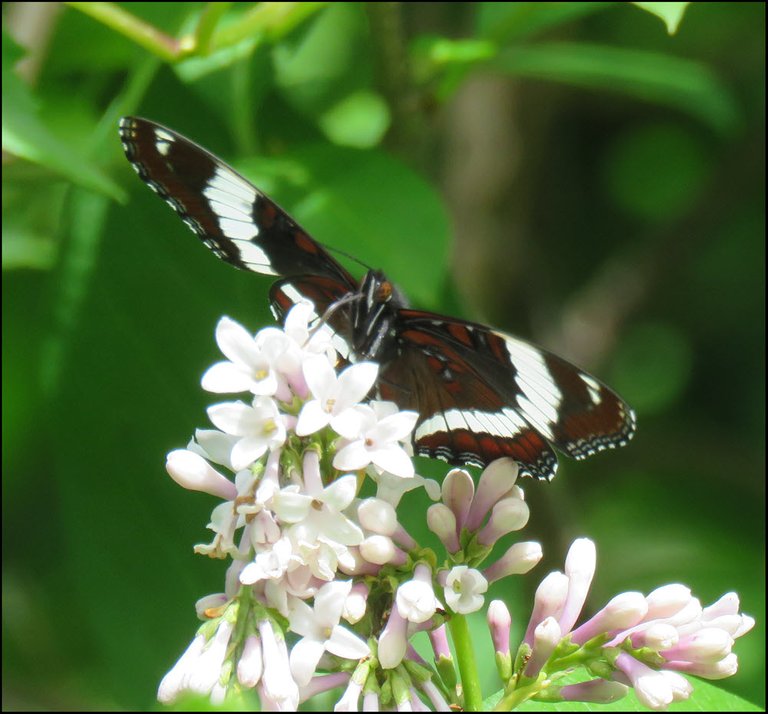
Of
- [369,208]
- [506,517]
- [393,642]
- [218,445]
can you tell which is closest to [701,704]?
[506,517]

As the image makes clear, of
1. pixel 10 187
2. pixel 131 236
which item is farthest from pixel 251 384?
pixel 10 187

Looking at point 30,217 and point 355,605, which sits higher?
point 30,217

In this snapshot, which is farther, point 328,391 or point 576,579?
point 576,579

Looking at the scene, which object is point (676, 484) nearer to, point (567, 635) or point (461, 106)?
point (461, 106)

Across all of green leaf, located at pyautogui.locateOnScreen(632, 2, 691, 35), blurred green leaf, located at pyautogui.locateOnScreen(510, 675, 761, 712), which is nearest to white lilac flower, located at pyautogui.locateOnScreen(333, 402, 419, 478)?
blurred green leaf, located at pyautogui.locateOnScreen(510, 675, 761, 712)

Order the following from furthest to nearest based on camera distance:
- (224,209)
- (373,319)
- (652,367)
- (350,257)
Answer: (652,367) < (350,257) < (224,209) < (373,319)

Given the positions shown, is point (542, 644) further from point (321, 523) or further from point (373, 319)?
point (373, 319)

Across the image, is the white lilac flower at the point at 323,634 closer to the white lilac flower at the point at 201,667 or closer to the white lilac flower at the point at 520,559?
the white lilac flower at the point at 201,667
